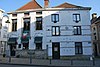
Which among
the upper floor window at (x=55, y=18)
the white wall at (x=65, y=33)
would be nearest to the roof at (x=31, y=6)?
the white wall at (x=65, y=33)

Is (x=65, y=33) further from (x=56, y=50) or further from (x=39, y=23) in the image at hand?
(x=39, y=23)

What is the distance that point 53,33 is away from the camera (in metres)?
30.3

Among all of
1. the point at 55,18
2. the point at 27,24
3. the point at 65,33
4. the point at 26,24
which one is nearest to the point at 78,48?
the point at 65,33

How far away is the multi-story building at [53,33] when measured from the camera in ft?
97.5

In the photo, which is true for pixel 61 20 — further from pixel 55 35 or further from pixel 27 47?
pixel 27 47

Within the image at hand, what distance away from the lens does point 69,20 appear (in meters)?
30.4

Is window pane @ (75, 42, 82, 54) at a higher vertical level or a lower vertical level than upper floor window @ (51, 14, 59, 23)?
lower

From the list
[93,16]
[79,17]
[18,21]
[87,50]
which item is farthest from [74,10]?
[93,16]

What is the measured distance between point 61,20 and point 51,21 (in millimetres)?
1732

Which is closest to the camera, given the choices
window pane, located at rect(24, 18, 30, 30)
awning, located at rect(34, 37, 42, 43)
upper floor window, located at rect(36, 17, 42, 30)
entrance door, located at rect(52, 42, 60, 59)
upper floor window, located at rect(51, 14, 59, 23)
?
entrance door, located at rect(52, 42, 60, 59)

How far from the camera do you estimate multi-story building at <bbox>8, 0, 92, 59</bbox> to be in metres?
29.7

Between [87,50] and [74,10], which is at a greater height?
[74,10]

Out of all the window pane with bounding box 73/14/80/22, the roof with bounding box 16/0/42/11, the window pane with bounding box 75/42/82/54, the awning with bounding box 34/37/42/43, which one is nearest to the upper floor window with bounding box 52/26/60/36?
the awning with bounding box 34/37/42/43

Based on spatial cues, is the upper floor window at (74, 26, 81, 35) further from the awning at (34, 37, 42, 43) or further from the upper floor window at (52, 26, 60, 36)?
the awning at (34, 37, 42, 43)
